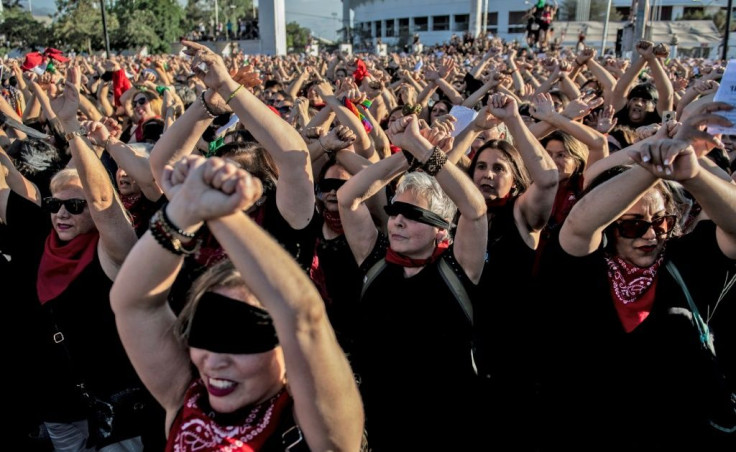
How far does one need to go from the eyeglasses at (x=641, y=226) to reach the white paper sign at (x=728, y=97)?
482mm

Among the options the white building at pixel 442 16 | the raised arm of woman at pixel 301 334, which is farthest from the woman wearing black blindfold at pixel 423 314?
the white building at pixel 442 16

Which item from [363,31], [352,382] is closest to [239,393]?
[352,382]

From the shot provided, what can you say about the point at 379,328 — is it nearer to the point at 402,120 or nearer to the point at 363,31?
the point at 402,120

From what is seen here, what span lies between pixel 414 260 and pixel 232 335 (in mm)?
1183

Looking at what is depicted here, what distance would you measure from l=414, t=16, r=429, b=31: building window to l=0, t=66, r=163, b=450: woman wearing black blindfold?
278 ft

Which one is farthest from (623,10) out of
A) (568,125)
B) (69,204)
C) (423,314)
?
(69,204)

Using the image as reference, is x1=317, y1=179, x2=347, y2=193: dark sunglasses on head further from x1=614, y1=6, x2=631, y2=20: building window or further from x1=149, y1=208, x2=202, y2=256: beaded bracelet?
x1=614, y1=6, x2=631, y2=20: building window

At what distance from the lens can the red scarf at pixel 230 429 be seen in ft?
5.77

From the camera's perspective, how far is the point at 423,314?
2668 mm

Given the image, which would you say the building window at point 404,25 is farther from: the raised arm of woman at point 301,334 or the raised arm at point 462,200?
the raised arm of woman at point 301,334

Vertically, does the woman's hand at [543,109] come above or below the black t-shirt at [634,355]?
above

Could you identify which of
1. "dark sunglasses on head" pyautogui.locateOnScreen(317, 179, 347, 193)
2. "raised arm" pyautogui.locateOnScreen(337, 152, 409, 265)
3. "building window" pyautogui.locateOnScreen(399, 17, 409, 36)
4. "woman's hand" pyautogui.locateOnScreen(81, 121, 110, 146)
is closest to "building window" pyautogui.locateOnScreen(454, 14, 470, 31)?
"building window" pyautogui.locateOnScreen(399, 17, 409, 36)

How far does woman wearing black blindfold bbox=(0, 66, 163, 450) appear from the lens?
280cm

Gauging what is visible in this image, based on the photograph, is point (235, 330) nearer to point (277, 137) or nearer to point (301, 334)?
point (301, 334)
